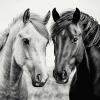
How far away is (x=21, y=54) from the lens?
7.70 ft

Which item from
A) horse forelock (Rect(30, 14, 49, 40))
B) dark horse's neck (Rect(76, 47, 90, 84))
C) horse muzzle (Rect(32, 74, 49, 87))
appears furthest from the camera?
dark horse's neck (Rect(76, 47, 90, 84))

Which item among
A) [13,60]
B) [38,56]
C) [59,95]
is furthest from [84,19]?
[59,95]

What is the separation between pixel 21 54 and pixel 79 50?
642 mm

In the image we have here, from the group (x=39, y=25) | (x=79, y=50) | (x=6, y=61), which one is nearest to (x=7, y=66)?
(x=6, y=61)

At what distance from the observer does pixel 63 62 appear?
2.33 meters

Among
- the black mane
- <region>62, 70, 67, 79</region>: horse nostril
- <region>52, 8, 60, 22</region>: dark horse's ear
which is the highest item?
<region>52, 8, 60, 22</region>: dark horse's ear

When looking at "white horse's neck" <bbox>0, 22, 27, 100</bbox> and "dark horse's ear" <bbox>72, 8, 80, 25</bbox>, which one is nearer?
"white horse's neck" <bbox>0, 22, 27, 100</bbox>

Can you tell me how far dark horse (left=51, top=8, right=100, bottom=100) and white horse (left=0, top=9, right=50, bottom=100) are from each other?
0.17m

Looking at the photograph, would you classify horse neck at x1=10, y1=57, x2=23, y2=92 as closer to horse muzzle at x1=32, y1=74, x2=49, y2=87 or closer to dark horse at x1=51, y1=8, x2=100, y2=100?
horse muzzle at x1=32, y1=74, x2=49, y2=87

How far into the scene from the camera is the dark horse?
235 cm

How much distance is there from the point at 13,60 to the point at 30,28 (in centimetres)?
39

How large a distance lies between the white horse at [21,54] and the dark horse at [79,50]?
171mm

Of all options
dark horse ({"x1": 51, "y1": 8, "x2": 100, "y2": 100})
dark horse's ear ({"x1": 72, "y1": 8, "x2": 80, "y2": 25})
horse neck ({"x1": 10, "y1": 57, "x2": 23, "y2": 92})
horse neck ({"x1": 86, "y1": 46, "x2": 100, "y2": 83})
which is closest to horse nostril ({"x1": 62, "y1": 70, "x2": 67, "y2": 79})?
dark horse ({"x1": 51, "y1": 8, "x2": 100, "y2": 100})

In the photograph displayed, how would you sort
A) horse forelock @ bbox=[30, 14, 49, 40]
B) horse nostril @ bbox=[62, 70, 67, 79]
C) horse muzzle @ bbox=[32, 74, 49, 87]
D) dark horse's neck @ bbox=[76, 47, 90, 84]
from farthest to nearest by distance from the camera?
→ dark horse's neck @ bbox=[76, 47, 90, 84] < horse forelock @ bbox=[30, 14, 49, 40] < horse nostril @ bbox=[62, 70, 67, 79] < horse muzzle @ bbox=[32, 74, 49, 87]
